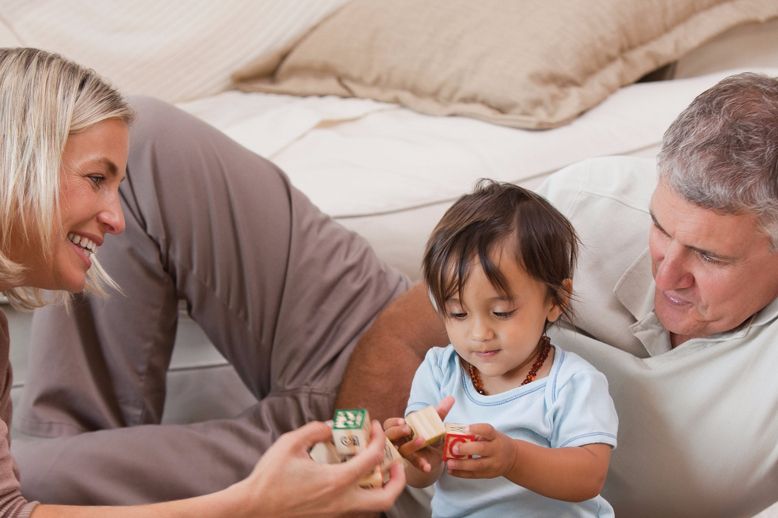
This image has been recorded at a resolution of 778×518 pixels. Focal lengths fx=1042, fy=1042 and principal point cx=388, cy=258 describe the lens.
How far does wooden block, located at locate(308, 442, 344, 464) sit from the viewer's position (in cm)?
127

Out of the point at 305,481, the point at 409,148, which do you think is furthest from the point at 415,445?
the point at 409,148

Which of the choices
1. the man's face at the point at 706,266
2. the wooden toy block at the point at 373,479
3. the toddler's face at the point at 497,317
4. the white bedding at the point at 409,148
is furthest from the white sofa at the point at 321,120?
the wooden toy block at the point at 373,479

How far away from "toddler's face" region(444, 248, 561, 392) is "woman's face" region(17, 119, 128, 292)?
1.56 feet

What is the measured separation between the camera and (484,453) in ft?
3.90

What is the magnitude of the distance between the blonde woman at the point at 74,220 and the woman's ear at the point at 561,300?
0.30 metres

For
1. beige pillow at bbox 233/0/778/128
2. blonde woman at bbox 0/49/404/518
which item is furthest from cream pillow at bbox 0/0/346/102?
blonde woman at bbox 0/49/404/518

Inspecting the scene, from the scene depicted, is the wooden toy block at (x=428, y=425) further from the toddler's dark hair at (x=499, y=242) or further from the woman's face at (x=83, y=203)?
the woman's face at (x=83, y=203)

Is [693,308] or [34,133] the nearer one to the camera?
[34,133]

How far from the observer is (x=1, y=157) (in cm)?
126

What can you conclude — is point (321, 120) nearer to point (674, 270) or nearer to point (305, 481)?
point (674, 270)

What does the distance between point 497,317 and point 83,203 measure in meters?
0.55

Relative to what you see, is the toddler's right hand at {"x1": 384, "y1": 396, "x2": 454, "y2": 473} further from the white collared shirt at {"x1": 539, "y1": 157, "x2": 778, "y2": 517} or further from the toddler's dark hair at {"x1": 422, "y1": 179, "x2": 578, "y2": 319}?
the white collared shirt at {"x1": 539, "y1": 157, "x2": 778, "y2": 517}

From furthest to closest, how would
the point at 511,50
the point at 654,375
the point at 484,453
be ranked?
the point at 511,50
the point at 654,375
the point at 484,453

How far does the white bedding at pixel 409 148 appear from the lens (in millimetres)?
2164
